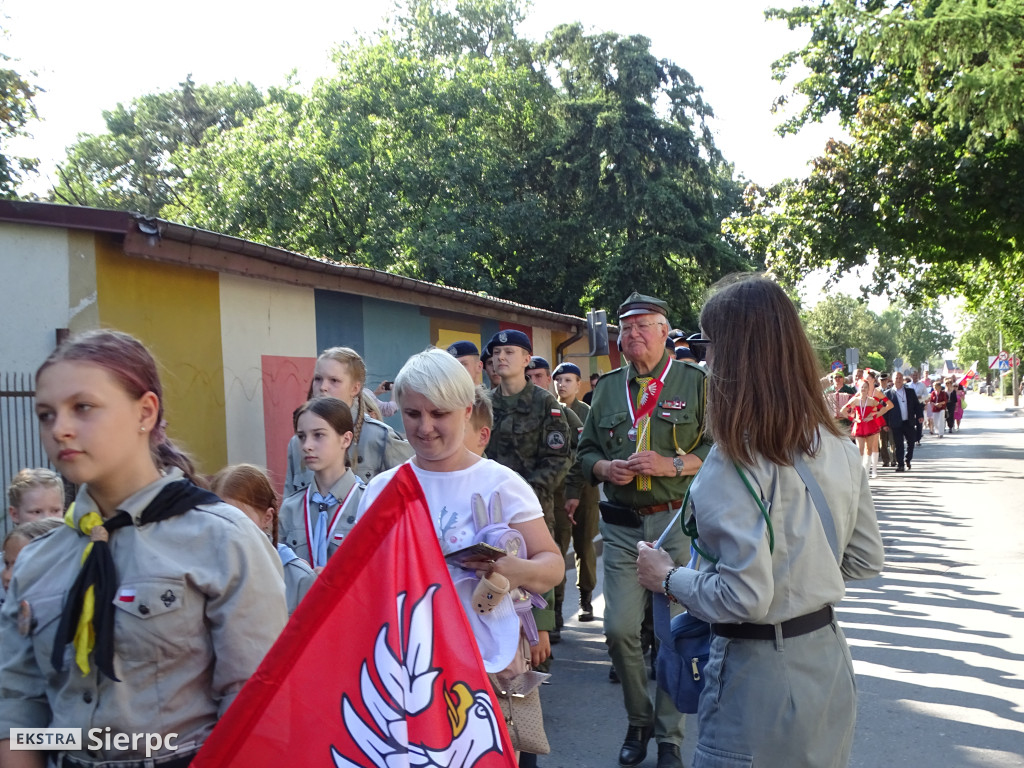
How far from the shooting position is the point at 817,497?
2.66m

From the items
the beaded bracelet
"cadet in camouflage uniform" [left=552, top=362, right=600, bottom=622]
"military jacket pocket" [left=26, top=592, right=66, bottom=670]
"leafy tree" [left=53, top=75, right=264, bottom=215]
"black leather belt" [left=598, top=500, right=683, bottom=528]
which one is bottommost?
"cadet in camouflage uniform" [left=552, top=362, right=600, bottom=622]

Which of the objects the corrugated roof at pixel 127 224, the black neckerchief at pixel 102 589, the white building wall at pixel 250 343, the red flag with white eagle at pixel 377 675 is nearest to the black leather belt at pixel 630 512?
the red flag with white eagle at pixel 377 675

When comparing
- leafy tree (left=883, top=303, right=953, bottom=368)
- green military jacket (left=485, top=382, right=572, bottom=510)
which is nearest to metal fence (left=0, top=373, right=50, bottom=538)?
green military jacket (left=485, top=382, right=572, bottom=510)

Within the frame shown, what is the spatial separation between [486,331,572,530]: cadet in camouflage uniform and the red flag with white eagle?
4756 millimetres

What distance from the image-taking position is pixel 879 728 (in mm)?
5602

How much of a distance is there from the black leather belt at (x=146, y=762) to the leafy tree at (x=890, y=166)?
56.0 ft

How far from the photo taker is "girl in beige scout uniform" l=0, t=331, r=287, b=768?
82.9 inches

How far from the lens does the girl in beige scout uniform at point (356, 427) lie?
204 inches

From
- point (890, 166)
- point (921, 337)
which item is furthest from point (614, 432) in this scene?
point (921, 337)

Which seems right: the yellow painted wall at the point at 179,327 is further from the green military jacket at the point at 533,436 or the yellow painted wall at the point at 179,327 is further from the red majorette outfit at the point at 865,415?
the red majorette outfit at the point at 865,415

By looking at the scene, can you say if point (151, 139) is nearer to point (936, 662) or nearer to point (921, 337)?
point (936, 662)

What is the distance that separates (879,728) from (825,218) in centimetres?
2046

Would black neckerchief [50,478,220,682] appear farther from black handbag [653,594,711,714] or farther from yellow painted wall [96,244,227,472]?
yellow painted wall [96,244,227,472]

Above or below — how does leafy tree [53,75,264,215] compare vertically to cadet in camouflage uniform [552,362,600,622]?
above
